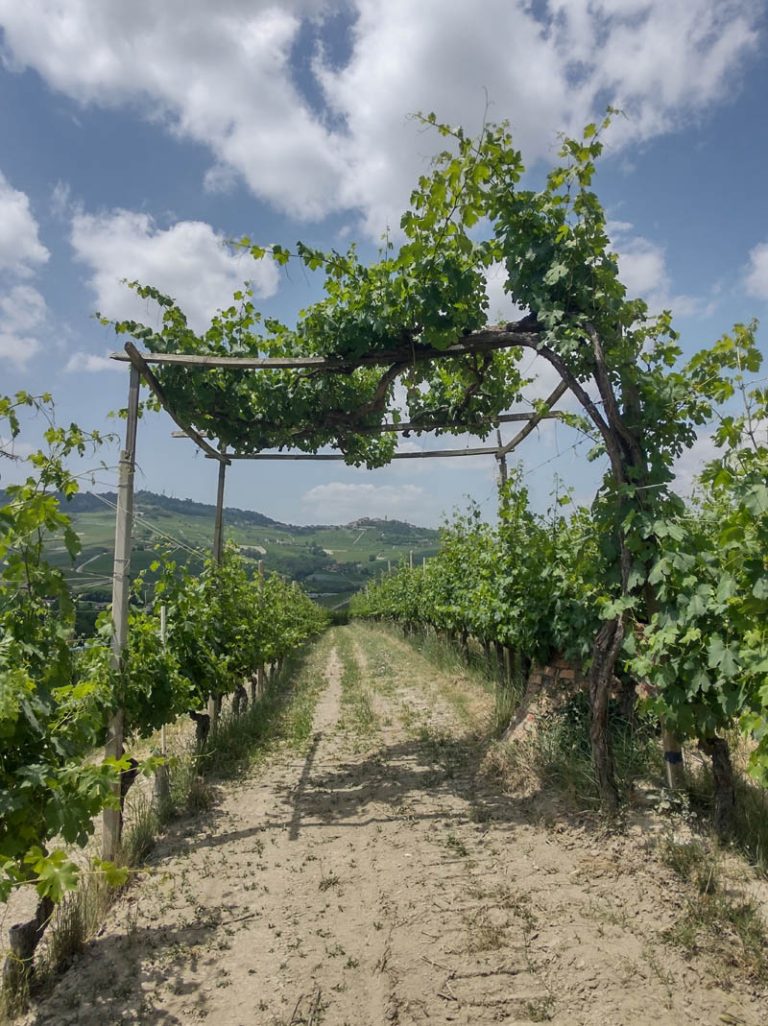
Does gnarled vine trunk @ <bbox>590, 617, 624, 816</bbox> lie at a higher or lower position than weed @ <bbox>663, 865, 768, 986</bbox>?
higher

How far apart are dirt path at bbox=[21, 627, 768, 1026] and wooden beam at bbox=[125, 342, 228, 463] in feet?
12.0

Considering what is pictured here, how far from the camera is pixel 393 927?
3449 mm

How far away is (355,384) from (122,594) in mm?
3272

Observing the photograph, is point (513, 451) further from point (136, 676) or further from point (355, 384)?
point (136, 676)

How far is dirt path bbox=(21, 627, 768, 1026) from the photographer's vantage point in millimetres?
2783

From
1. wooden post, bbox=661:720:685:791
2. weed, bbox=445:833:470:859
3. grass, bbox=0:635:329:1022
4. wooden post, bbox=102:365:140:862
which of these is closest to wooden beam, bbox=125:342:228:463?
wooden post, bbox=102:365:140:862

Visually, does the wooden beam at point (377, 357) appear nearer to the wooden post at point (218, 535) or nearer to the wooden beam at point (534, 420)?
the wooden beam at point (534, 420)

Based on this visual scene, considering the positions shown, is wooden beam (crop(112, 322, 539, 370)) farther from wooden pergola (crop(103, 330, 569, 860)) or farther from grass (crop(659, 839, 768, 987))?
grass (crop(659, 839, 768, 987))

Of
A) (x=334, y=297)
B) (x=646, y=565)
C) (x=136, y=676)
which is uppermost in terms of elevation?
(x=334, y=297)

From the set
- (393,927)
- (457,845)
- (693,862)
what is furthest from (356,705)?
(693,862)

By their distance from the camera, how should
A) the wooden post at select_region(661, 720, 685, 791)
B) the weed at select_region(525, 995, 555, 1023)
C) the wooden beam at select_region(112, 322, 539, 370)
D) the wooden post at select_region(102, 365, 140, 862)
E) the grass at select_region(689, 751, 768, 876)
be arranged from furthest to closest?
1. the wooden beam at select_region(112, 322, 539, 370)
2. the wooden post at select_region(102, 365, 140, 862)
3. the wooden post at select_region(661, 720, 685, 791)
4. the grass at select_region(689, 751, 768, 876)
5. the weed at select_region(525, 995, 555, 1023)

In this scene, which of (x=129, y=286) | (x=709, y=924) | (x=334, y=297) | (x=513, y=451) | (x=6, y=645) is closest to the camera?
(x=6, y=645)

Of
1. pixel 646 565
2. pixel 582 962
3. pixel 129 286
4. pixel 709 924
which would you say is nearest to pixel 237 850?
pixel 582 962

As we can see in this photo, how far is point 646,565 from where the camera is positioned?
4207 mm
